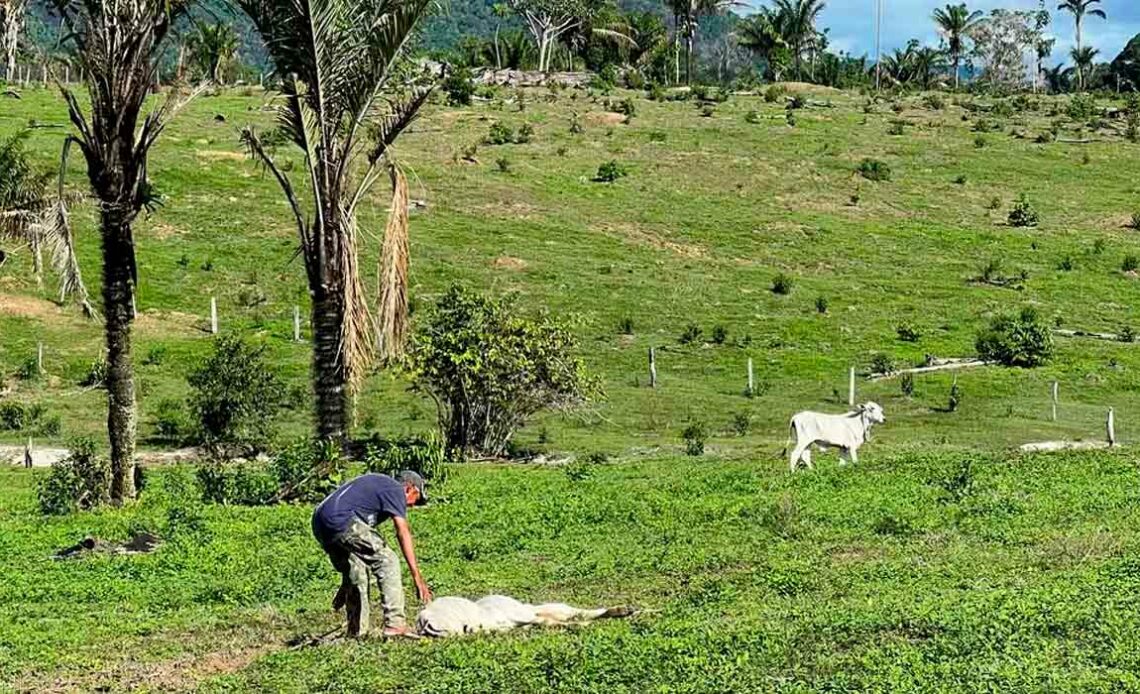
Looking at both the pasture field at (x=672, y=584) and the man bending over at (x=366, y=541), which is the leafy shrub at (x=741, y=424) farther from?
the man bending over at (x=366, y=541)

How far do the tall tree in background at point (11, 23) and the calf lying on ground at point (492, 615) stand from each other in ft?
34.8

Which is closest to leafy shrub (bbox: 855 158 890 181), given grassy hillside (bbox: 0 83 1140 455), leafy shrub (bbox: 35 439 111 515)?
grassy hillside (bbox: 0 83 1140 455)

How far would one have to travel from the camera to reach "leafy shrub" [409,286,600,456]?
30172mm

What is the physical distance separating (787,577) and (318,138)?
9.61 m

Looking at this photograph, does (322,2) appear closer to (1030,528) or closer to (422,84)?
(422,84)

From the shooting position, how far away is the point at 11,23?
1833cm

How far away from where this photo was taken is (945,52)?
127625 millimetres

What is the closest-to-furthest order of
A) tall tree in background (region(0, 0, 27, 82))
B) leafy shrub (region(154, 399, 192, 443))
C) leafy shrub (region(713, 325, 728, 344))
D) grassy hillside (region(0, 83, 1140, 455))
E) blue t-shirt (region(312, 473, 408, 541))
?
blue t-shirt (region(312, 473, 408, 541)) → tall tree in background (region(0, 0, 27, 82)) → leafy shrub (region(154, 399, 192, 443)) → grassy hillside (region(0, 83, 1140, 455)) → leafy shrub (region(713, 325, 728, 344))

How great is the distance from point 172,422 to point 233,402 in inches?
165

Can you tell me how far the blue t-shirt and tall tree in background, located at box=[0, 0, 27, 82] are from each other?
9669mm

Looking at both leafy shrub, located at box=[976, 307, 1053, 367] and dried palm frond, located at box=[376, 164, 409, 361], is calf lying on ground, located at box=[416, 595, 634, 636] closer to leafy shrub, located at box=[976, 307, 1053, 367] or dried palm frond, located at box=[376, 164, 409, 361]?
dried palm frond, located at box=[376, 164, 409, 361]

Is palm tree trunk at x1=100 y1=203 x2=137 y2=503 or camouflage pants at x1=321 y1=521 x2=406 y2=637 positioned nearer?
camouflage pants at x1=321 y1=521 x2=406 y2=637

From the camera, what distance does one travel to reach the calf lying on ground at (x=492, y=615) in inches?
469

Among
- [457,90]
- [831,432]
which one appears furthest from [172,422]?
[457,90]
